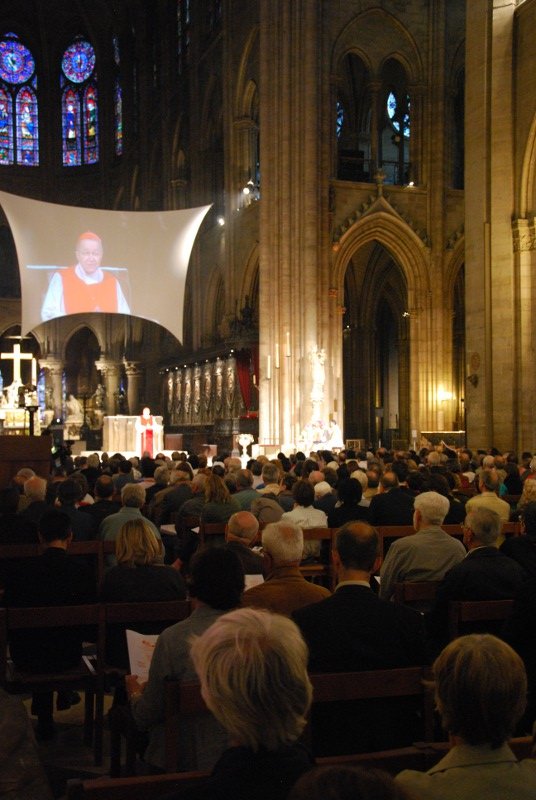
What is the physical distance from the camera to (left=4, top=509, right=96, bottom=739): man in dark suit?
5.27 metres

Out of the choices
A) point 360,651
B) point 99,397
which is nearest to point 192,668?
point 360,651

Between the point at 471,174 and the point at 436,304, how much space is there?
10.1 meters

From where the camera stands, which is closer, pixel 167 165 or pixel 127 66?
pixel 167 165

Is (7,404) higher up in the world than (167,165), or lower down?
lower down

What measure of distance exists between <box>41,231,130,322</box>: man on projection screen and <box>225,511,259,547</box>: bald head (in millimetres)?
18244

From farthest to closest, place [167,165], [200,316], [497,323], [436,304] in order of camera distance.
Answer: [167,165] < [200,316] < [436,304] < [497,323]

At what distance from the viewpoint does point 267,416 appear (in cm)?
2984

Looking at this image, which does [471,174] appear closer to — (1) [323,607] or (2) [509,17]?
(2) [509,17]

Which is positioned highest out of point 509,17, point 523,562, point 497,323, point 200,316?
point 509,17

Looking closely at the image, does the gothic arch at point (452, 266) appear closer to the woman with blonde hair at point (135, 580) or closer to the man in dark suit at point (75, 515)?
the man in dark suit at point (75, 515)

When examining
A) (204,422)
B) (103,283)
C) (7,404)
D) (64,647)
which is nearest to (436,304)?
(204,422)

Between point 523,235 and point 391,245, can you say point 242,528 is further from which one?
point 391,245

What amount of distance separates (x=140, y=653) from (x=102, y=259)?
2132 cm

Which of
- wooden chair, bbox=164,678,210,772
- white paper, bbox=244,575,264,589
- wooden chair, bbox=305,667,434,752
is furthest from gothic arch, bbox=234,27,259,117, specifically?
wooden chair, bbox=164,678,210,772
